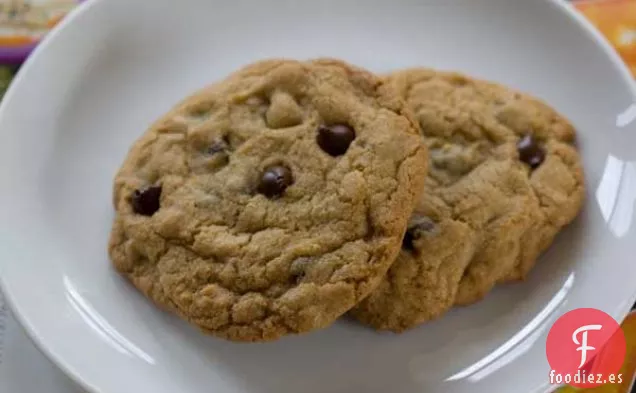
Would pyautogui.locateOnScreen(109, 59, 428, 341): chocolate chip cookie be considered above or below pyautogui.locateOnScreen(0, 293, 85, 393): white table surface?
above

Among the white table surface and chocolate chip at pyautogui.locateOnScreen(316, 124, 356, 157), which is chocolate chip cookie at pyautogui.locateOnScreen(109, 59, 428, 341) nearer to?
chocolate chip at pyautogui.locateOnScreen(316, 124, 356, 157)

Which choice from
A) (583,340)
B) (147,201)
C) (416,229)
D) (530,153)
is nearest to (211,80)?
(147,201)

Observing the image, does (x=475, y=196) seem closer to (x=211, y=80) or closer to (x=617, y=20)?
(x=211, y=80)

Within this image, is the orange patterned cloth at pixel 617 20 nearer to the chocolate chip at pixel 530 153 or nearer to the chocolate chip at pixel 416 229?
the chocolate chip at pixel 530 153

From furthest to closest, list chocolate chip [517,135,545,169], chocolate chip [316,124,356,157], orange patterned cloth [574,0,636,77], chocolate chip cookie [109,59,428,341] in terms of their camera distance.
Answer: orange patterned cloth [574,0,636,77], chocolate chip [517,135,545,169], chocolate chip [316,124,356,157], chocolate chip cookie [109,59,428,341]

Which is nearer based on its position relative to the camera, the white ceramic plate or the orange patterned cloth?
the white ceramic plate

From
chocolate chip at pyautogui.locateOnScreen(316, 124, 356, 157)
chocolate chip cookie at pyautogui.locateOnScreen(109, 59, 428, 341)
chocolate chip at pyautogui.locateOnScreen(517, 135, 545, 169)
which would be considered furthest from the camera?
chocolate chip at pyautogui.locateOnScreen(517, 135, 545, 169)

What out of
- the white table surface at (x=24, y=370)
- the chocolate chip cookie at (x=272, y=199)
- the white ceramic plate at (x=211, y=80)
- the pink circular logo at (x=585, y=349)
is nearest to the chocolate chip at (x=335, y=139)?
the chocolate chip cookie at (x=272, y=199)

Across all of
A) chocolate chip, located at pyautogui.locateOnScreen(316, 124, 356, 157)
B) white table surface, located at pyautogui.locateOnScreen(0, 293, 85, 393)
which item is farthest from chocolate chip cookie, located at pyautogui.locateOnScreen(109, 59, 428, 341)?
white table surface, located at pyautogui.locateOnScreen(0, 293, 85, 393)
